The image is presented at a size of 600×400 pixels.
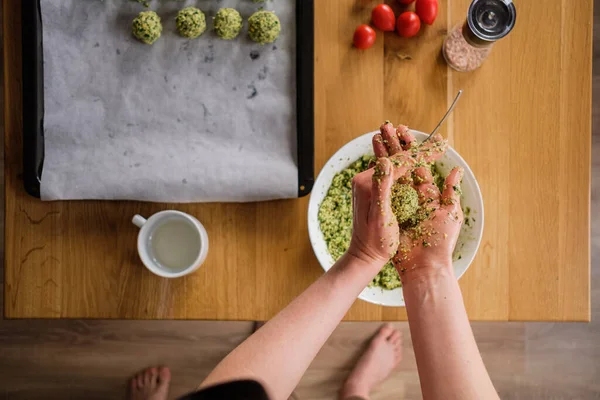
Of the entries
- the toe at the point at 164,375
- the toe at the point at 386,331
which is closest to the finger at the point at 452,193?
the toe at the point at 386,331

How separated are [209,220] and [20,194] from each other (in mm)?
417

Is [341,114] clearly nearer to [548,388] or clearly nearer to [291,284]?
[291,284]

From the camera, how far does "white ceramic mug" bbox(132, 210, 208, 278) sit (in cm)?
101

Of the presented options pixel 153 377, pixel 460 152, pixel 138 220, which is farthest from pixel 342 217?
pixel 153 377

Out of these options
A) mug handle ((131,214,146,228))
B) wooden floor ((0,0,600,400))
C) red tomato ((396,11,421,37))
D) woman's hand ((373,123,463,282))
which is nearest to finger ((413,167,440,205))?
woman's hand ((373,123,463,282))

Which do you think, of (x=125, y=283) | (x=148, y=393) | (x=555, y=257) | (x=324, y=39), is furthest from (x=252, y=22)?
(x=148, y=393)

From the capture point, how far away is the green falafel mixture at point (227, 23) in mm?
1017

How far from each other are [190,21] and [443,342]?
0.78 metres

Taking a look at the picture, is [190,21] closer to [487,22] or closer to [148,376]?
[487,22]

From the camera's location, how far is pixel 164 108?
3.47ft

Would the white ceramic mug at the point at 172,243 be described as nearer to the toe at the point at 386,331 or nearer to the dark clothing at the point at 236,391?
the dark clothing at the point at 236,391

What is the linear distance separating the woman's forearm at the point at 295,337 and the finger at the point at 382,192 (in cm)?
9

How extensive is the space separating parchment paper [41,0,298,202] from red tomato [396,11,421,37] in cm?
23

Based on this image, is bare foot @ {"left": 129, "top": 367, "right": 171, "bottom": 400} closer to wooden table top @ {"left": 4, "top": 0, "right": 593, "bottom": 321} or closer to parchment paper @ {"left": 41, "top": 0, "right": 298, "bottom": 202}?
wooden table top @ {"left": 4, "top": 0, "right": 593, "bottom": 321}
